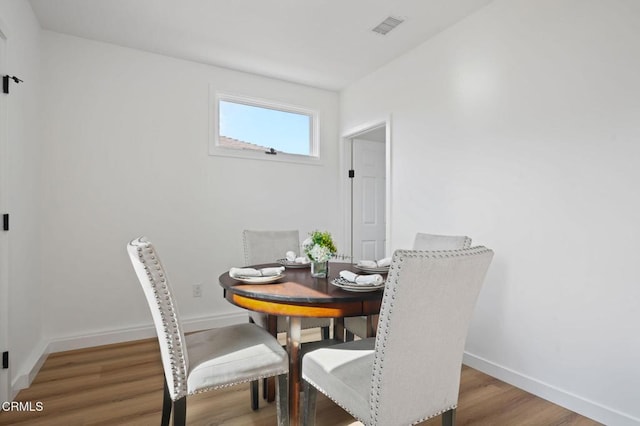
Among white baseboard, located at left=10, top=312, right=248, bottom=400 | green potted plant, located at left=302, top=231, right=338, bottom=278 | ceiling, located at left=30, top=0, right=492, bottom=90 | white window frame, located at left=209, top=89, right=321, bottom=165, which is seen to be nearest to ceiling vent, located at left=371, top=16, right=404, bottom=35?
ceiling, located at left=30, top=0, right=492, bottom=90

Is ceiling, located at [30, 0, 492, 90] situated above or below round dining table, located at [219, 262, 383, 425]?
above

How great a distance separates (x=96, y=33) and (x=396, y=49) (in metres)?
2.64

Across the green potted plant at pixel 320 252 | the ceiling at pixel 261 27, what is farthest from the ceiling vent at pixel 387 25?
the green potted plant at pixel 320 252

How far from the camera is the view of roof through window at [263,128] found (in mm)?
3738

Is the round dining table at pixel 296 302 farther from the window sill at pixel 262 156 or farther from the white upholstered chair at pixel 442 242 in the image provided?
the window sill at pixel 262 156

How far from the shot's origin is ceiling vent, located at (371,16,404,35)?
273cm

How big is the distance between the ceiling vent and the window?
143 cm

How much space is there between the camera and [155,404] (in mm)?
2066

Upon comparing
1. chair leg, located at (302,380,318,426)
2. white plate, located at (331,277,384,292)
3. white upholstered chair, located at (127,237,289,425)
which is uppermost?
white plate, located at (331,277,384,292)

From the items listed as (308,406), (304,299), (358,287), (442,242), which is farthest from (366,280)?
(442,242)

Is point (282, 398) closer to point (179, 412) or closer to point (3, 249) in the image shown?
point (179, 412)

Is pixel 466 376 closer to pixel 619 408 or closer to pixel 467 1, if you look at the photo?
pixel 619 408

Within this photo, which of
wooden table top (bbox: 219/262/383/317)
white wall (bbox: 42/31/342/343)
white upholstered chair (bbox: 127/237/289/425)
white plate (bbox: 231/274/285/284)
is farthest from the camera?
white wall (bbox: 42/31/342/343)

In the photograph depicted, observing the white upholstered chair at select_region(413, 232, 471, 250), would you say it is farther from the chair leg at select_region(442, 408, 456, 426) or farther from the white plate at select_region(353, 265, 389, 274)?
the chair leg at select_region(442, 408, 456, 426)
